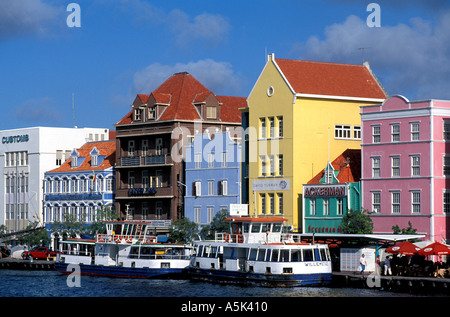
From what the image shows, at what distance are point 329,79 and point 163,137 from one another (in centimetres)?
2144

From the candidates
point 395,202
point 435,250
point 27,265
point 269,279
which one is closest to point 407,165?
point 395,202

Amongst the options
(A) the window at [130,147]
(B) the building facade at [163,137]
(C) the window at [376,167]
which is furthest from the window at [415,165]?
(A) the window at [130,147]

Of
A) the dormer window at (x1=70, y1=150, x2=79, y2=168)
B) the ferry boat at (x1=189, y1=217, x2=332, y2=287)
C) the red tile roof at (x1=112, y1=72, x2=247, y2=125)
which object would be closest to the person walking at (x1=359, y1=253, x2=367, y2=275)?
the ferry boat at (x1=189, y1=217, x2=332, y2=287)

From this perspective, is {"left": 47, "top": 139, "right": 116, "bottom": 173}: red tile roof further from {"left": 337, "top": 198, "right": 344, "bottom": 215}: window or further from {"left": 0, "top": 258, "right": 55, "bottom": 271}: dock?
{"left": 337, "top": 198, "right": 344, "bottom": 215}: window

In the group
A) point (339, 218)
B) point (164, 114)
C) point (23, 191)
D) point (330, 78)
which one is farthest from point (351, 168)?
point (23, 191)

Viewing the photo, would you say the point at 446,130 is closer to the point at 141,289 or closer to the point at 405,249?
the point at 405,249

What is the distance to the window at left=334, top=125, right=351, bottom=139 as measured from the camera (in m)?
96.6

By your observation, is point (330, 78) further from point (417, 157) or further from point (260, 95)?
point (417, 157)

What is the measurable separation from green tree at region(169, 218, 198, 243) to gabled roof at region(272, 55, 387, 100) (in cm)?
1778

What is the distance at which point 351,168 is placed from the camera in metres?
91.6

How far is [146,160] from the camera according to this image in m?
112

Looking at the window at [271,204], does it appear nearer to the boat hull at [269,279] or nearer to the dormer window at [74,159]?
the boat hull at [269,279]

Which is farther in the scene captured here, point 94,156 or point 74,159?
point 74,159
